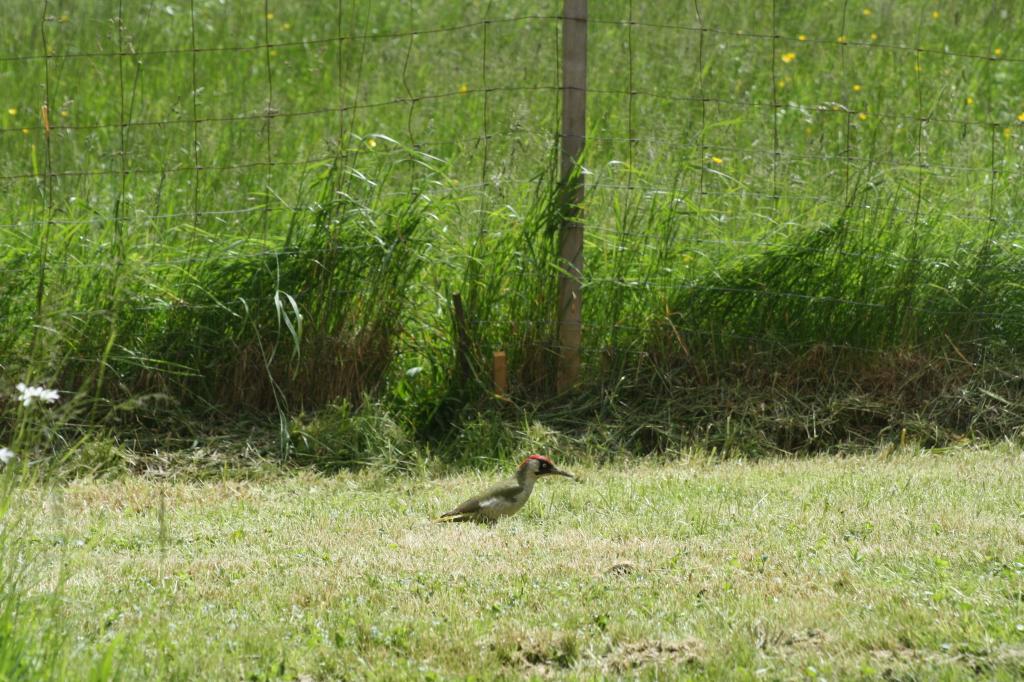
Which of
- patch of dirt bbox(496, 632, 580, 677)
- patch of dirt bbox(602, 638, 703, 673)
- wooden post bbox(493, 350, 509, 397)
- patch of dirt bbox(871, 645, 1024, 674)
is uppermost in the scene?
patch of dirt bbox(871, 645, 1024, 674)

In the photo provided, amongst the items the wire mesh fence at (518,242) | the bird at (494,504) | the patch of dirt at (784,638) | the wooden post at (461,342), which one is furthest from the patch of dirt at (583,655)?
the wooden post at (461,342)

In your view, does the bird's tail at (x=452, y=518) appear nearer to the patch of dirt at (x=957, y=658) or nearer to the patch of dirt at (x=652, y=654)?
the patch of dirt at (x=652, y=654)

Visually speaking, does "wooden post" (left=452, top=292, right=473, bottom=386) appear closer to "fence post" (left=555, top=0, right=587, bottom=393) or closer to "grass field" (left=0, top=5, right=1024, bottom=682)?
"grass field" (left=0, top=5, right=1024, bottom=682)

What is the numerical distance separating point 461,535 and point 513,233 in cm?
230

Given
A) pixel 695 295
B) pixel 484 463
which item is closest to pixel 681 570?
pixel 484 463

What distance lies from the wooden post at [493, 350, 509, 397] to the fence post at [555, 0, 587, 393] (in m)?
0.30

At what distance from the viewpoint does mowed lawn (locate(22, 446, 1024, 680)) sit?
4.05 m

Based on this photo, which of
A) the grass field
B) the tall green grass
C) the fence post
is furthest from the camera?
the fence post

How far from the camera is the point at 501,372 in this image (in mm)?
7078

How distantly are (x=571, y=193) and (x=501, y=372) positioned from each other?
99cm

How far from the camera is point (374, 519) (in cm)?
568

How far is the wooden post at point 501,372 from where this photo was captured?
7070mm

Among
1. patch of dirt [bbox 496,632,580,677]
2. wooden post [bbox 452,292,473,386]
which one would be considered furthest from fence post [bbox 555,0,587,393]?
patch of dirt [bbox 496,632,580,677]

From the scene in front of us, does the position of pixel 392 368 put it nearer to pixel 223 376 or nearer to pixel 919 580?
pixel 223 376
